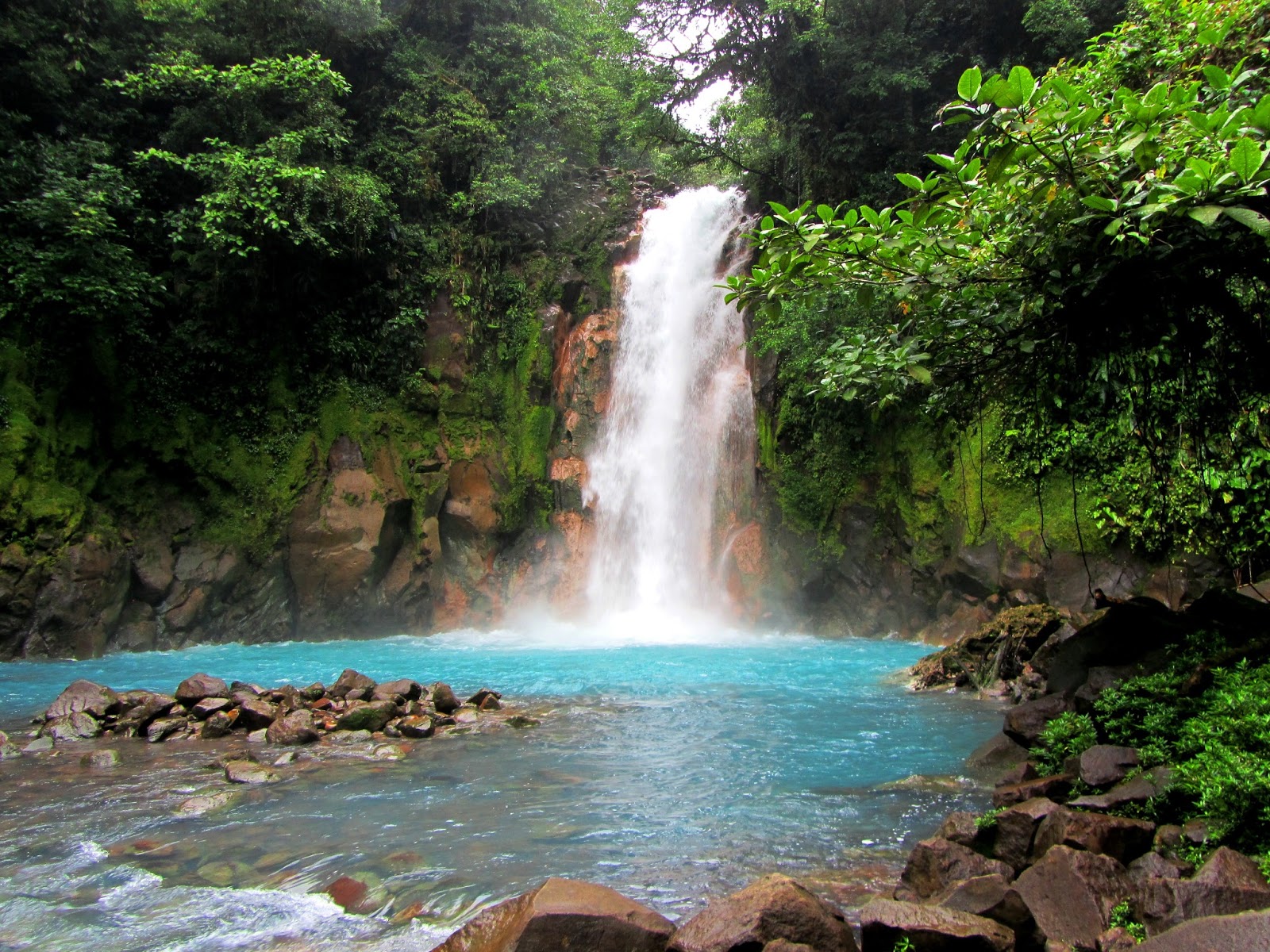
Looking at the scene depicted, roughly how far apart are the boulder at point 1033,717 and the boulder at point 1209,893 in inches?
91.6

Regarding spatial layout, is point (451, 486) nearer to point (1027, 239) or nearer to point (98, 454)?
point (98, 454)

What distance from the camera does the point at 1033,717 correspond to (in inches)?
221

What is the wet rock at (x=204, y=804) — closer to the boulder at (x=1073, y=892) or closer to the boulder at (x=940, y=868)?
the boulder at (x=940, y=868)

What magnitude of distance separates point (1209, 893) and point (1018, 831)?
102 cm

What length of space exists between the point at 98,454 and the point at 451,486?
662 centimetres

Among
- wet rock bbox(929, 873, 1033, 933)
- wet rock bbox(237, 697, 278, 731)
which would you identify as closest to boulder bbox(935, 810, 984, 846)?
wet rock bbox(929, 873, 1033, 933)

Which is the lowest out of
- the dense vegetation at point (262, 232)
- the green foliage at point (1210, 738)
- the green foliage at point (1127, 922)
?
the green foliage at point (1127, 922)

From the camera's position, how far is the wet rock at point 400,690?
865 cm

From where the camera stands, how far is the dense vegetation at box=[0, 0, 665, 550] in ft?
44.5

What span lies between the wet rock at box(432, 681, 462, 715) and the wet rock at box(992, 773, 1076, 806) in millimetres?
5664

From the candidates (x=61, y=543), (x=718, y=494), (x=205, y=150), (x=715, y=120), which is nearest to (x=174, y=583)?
(x=61, y=543)

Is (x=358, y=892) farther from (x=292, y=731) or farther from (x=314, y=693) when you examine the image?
(x=314, y=693)

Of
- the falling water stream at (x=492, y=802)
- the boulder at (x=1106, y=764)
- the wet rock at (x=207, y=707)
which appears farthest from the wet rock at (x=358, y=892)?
the wet rock at (x=207, y=707)

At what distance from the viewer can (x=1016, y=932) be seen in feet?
10.6
